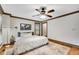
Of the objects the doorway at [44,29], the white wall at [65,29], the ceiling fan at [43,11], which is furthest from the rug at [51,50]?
the ceiling fan at [43,11]

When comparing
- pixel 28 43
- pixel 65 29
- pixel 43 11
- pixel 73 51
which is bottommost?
pixel 73 51

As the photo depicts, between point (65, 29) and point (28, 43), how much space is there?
691 millimetres

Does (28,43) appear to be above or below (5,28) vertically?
below

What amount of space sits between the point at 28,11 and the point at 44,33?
489 mm

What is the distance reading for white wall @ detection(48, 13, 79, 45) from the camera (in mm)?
1435

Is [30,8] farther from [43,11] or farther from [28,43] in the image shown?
[28,43]

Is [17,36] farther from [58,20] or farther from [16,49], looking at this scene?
[58,20]

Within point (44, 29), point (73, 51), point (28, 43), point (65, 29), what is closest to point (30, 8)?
A: point (44, 29)

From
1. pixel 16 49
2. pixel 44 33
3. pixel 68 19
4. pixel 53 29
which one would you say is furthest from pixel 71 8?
pixel 16 49


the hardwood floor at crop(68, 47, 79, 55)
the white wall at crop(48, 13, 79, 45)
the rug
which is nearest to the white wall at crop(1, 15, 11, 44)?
the rug

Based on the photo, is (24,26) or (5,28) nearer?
(5,28)

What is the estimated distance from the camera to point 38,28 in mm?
1538

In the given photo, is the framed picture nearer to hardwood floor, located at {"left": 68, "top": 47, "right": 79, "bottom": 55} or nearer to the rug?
the rug

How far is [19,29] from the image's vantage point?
4.99 feet
